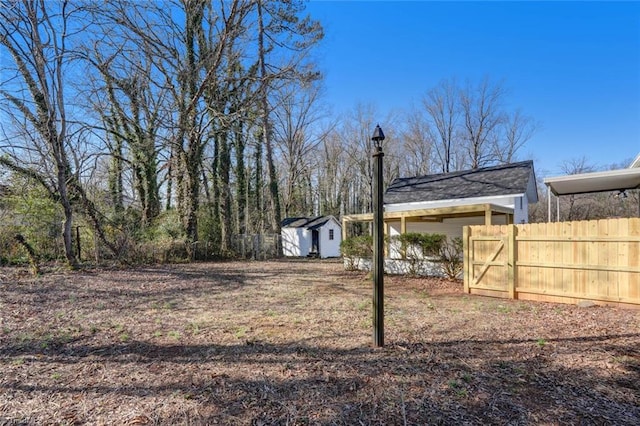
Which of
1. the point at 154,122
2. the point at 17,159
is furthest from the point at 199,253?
the point at 17,159

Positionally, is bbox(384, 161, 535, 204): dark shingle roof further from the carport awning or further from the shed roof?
the shed roof

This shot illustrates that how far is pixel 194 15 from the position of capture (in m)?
14.2

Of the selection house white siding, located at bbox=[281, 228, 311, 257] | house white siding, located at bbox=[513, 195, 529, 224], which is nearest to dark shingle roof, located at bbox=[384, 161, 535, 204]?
house white siding, located at bbox=[513, 195, 529, 224]

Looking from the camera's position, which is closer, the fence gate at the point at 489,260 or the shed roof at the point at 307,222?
the fence gate at the point at 489,260

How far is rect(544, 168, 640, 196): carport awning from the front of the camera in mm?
8937

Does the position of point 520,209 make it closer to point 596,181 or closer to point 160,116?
point 596,181

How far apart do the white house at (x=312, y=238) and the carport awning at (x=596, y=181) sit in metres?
12.5

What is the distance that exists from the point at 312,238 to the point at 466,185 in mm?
10348

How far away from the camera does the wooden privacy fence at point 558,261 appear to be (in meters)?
5.71

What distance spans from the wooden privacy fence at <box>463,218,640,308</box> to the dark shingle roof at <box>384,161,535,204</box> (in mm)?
5369

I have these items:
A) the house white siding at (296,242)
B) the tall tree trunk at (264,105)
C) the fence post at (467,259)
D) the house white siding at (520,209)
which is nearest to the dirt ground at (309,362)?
the fence post at (467,259)

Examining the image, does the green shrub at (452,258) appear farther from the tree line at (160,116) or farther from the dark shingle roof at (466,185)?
the tree line at (160,116)

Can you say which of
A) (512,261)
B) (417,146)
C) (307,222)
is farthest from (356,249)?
(417,146)

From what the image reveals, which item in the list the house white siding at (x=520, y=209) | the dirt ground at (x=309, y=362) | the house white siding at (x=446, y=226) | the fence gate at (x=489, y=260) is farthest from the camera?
the house white siding at (x=446, y=226)
